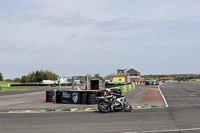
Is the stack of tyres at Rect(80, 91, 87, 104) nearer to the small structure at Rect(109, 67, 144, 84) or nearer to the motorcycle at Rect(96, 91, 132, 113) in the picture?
the motorcycle at Rect(96, 91, 132, 113)

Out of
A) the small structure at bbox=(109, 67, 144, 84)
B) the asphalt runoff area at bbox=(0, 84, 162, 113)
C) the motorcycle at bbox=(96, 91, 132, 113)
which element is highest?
the small structure at bbox=(109, 67, 144, 84)

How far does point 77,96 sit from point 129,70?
17528 cm

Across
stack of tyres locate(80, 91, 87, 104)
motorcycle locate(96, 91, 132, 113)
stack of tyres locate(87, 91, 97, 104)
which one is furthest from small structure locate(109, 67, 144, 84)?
motorcycle locate(96, 91, 132, 113)

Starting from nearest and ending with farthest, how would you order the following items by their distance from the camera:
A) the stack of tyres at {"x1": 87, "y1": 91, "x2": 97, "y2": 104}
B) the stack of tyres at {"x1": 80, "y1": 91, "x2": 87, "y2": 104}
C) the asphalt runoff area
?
the asphalt runoff area < the stack of tyres at {"x1": 87, "y1": 91, "x2": 97, "y2": 104} < the stack of tyres at {"x1": 80, "y1": 91, "x2": 87, "y2": 104}

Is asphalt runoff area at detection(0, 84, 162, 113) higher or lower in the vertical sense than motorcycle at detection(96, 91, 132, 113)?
lower

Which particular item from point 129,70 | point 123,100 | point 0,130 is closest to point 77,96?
point 123,100

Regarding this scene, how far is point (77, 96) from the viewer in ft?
79.7

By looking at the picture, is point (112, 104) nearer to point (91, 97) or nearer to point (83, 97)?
point (91, 97)

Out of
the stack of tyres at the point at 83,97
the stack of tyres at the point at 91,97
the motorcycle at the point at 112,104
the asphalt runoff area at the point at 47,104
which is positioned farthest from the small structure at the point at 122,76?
the motorcycle at the point at 112,104

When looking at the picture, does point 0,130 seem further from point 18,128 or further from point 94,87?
point 94,87

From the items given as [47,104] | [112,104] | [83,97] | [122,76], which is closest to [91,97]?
[83,97]

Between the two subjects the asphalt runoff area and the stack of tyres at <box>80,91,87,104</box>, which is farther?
the stack of tyres at <box>80,91,87,104</box>

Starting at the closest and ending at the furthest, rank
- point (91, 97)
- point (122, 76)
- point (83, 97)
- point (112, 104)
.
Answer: point (112, 104) → point (91, 97) → point (83, 97) → point (122, 76)

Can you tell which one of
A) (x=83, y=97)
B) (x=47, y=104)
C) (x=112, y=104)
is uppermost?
(x=83, y=97)
